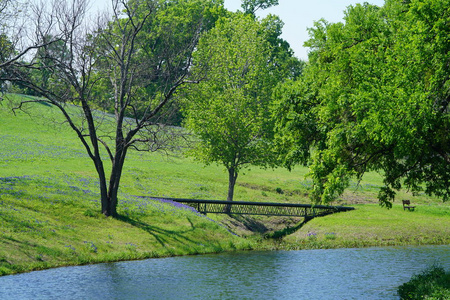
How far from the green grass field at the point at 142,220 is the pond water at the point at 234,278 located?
6.95 feet

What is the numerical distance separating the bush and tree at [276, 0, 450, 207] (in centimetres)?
472

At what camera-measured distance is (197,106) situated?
51.2 meters

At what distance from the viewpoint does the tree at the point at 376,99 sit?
1827 centimetres

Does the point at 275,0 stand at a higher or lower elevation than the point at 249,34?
higher

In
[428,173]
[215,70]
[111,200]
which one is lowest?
[111,200]

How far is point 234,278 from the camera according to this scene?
78.0 feet

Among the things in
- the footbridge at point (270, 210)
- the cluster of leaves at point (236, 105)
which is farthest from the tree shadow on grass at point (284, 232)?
the cluster of leaves at point (236, 105)

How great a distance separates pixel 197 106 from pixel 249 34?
30.6 ft

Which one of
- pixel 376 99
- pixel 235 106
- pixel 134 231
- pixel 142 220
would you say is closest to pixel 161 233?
pixel 134 231

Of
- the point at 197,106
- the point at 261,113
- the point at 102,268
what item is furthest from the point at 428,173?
the point at 197,106

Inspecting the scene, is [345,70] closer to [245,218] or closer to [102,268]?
[102,268]

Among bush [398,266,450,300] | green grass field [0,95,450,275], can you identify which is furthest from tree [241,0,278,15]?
bush [398,266,450,300]

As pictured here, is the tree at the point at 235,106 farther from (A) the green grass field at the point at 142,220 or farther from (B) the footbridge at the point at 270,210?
(A) the green grass field at the point at 142,220

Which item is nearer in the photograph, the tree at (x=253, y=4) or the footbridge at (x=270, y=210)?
the footbridge at (x=270, y=210)
